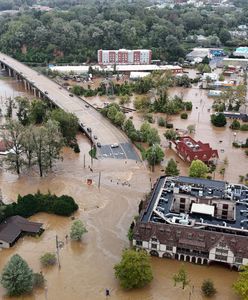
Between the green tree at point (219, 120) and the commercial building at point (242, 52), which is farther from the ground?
the commercial building at point (242, 52)

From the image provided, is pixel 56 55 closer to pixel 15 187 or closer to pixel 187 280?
pixel 15 187

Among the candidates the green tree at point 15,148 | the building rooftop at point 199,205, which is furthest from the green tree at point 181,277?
the green tree at point 15,148

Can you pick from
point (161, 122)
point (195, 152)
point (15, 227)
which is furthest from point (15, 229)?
point (161, 122)

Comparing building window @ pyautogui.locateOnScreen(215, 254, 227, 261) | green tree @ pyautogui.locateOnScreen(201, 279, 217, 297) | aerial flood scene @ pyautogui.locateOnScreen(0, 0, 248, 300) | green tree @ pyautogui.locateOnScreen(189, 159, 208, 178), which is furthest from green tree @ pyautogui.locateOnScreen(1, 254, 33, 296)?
green tree @ pyautogui.locateOnScreen(189, 159, 208, 178)

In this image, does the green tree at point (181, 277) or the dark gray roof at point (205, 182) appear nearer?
the green tree at point (181, 277)

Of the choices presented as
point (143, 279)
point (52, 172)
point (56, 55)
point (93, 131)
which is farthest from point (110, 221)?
point (56, 55)

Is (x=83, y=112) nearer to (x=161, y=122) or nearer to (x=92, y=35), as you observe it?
(x=161, y=122)

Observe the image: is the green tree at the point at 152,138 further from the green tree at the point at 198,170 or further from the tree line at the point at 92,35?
the tree line at the point at 92,35
